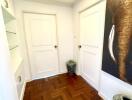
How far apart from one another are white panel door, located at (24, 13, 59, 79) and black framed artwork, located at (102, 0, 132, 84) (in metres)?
1.61

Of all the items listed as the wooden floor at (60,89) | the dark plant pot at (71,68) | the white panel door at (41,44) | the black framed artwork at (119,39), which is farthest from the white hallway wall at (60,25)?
the black framed artwork at (119,39)

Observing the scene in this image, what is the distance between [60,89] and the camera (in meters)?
2.14

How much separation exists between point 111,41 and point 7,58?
1.57 meters

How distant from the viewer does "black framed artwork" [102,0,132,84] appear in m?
1.19

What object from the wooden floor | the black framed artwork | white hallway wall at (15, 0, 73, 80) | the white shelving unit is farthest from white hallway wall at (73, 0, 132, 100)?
the white shelving unit

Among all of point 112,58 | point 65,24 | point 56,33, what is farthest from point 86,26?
point 112,58

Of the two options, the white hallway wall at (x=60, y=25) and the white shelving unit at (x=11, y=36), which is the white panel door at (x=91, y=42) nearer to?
the white hallway wall at (x=60, y=25)

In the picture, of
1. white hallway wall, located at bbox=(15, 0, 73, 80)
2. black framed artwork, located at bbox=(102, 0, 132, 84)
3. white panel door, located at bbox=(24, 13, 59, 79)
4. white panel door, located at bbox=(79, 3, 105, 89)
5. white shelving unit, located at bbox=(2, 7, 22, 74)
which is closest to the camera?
black framed artwork, located at bbox=(102, 0, 132, 84)

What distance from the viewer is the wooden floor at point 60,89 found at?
1.87 meters

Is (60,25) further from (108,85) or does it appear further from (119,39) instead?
(108,85)

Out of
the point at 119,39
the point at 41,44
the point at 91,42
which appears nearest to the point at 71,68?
the point at 91,42

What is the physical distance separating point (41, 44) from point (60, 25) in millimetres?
828

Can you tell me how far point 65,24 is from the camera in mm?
2736

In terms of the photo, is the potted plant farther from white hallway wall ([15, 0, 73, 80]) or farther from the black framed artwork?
the black framed artwork
